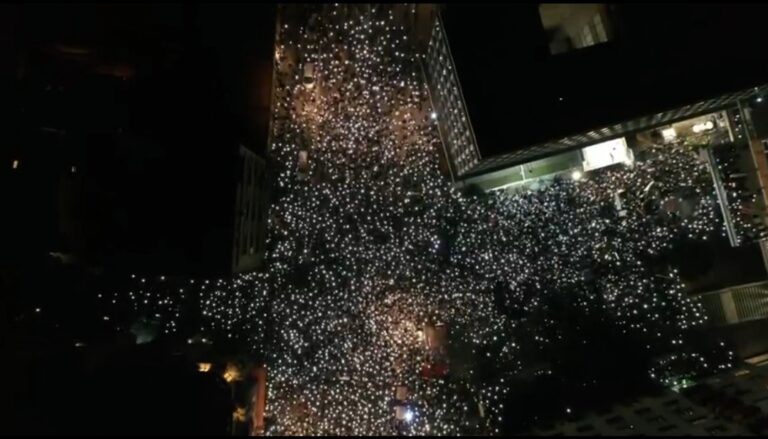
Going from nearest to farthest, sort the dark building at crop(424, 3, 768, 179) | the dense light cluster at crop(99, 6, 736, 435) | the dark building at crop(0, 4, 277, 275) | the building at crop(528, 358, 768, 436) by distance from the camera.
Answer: the dark building at crop(424, 3, 768, 179)
the building at crop(528, 358, 768, 436)
the dark building at crop(0, 4, 277, 275)
the dense light cluster at crop(99, 6, 736, 435)

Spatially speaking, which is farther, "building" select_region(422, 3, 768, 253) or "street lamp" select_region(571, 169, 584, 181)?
"street lamp" select_region(571, 169, 584, 181)

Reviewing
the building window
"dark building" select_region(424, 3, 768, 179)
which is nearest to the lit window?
"dark building" select_region(424, 3, 768, 179)

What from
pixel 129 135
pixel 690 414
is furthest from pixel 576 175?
pixel 129 135

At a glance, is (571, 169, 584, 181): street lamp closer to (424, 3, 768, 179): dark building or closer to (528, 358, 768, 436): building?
(424, 3, 768, 179): dark building

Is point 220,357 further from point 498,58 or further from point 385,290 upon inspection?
point 498,58

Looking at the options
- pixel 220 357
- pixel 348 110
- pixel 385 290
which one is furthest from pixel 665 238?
pixel 220 357

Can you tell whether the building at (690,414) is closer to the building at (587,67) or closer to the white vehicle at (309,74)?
the building at (587,67)

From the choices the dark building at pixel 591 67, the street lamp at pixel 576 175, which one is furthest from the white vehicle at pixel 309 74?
the street lamp at pixel 576 175
